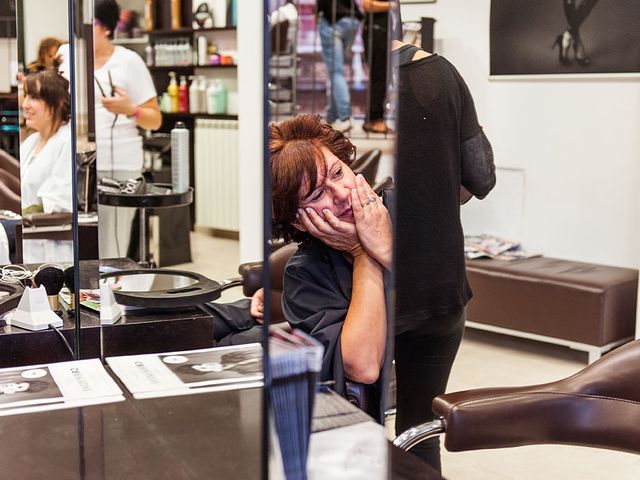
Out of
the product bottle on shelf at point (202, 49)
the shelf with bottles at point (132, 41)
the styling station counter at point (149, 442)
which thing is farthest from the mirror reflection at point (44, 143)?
the styling station counter at point (149, 442)

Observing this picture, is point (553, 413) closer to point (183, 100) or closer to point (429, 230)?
point (429, 230)

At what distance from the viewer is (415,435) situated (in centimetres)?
134

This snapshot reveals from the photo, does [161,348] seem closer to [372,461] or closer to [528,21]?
[372,461]

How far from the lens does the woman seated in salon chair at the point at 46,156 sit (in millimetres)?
1721

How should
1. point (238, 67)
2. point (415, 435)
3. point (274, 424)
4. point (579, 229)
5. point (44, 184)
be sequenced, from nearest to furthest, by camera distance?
point (274, 424) < point (415, 435) < point (238, 67) < point (44, 184) < point (579, 229)

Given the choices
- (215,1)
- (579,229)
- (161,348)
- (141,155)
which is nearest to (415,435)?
(161,348)

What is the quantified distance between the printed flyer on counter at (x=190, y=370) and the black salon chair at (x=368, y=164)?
25.0 inches

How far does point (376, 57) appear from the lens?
2.36ft

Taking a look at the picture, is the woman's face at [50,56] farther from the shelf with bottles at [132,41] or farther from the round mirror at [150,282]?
the round mirror at [150,282]

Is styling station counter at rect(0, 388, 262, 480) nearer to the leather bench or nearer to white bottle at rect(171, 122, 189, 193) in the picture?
white bottle at rect(171, 122, 189, 193)

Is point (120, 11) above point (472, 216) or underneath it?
above

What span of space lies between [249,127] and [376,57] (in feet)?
2.50

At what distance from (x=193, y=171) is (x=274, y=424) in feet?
3.93

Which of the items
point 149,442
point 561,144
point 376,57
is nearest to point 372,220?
point 376,57
